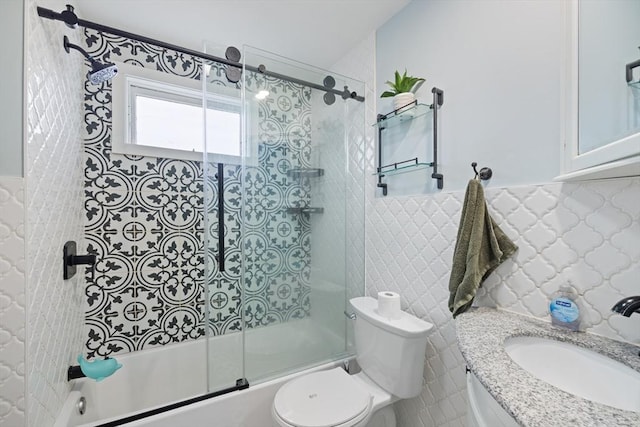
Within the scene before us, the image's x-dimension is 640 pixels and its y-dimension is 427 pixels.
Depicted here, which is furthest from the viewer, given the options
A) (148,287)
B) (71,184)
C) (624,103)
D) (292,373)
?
(148,287)

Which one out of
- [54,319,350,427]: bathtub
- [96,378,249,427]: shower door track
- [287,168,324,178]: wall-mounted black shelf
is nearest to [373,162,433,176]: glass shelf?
[287,168,324,178]: wall-mounted black shelf

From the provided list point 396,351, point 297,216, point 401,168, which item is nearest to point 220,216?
point 297,216

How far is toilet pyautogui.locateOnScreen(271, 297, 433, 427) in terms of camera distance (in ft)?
3.85

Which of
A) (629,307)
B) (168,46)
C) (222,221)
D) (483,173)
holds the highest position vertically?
(168,46)

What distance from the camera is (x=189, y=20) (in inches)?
66.3

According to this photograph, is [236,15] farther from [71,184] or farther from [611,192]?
[611,192]

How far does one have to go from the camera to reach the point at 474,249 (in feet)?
3.53

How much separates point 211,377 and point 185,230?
3.32 feet

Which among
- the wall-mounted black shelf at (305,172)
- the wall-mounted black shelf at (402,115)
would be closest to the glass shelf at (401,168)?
the wall-mounted black shelf at (402,115)

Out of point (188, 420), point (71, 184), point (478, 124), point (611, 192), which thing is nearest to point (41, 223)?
point (71, 184)

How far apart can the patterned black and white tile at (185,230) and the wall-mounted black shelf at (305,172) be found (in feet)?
0.11

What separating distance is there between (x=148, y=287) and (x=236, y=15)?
1.86m

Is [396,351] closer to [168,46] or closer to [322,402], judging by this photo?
[322,402]

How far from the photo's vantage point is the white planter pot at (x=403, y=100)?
148 centimetres
